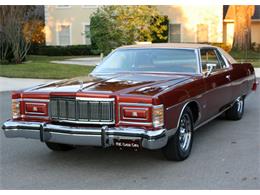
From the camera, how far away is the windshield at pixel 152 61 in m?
6.64

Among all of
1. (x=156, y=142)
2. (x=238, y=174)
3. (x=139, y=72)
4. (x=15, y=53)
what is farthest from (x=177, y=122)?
(x=15, y=53)

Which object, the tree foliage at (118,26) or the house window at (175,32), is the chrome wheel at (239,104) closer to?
the tree foliage at (118,26)

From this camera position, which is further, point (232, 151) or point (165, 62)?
point (165, 62)

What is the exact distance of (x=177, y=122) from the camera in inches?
215

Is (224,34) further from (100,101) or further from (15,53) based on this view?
(100,101)

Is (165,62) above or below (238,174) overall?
above

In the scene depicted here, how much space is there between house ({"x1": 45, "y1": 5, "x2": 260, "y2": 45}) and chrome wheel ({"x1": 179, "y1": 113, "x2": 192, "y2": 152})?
1039 inches

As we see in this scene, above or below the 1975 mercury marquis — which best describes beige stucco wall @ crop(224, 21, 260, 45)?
above

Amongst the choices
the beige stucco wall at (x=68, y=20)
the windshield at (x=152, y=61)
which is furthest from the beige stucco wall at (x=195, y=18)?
the windshield at (x=152, y=61)

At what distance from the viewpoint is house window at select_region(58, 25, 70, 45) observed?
3475 centimetres

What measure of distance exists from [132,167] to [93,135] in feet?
2.37

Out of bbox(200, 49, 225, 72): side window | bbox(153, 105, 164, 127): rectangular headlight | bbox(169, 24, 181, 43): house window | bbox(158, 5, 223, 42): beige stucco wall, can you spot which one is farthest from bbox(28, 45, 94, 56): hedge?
bbox(153, 105, 164, 127): rectangular headlight

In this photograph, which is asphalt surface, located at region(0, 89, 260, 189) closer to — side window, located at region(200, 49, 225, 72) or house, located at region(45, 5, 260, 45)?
side window, located at region(200, 49, 225, 72)

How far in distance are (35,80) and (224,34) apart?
21.9 m
